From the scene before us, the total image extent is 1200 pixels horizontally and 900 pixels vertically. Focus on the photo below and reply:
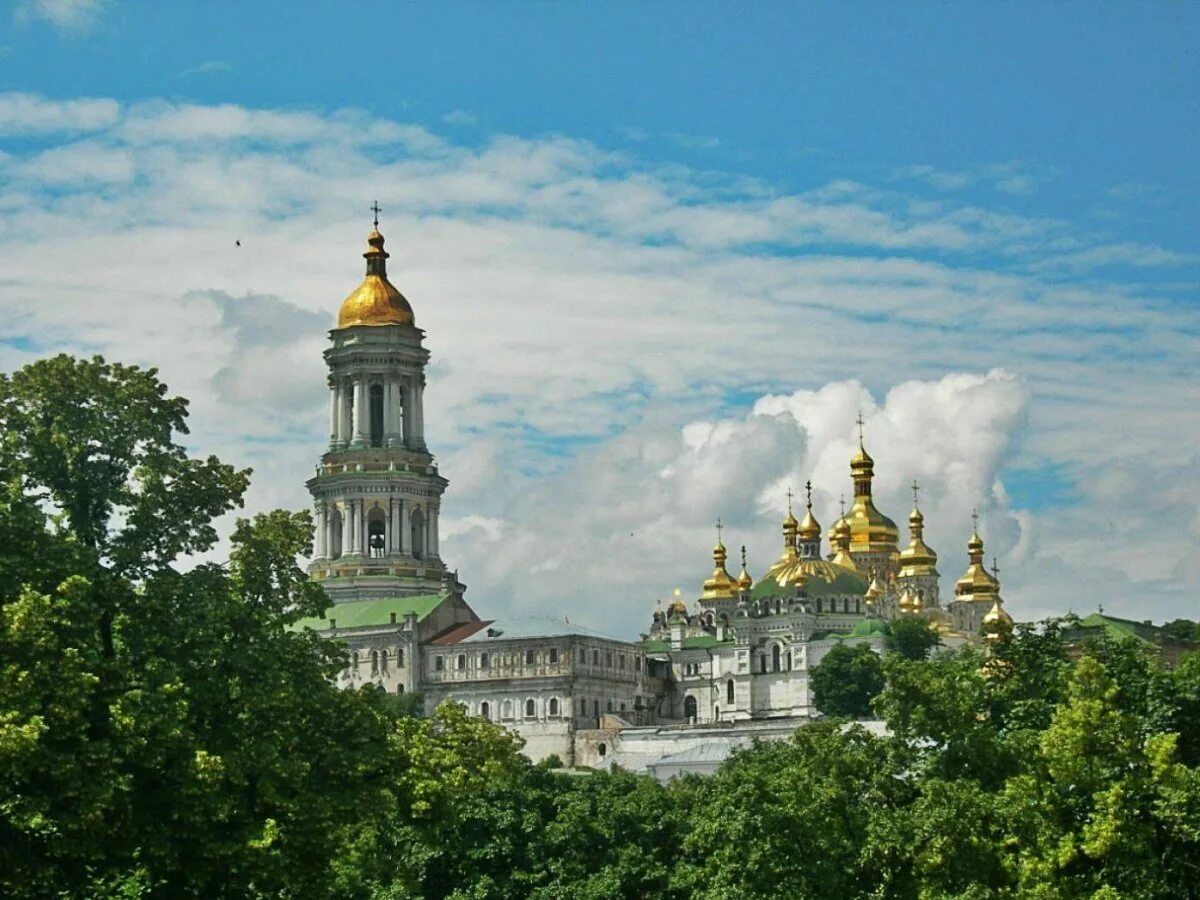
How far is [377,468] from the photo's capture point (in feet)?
461

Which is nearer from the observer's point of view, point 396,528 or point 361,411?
point 396,528

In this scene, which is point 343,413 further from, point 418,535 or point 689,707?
point 689,707

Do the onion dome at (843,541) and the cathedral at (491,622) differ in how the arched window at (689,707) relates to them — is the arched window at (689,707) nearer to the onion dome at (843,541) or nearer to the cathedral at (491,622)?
the cathedral at (491,622)

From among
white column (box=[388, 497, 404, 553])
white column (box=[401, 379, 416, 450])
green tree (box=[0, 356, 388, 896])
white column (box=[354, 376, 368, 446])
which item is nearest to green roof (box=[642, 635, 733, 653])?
white column (box=[388, 497, 404, 553])

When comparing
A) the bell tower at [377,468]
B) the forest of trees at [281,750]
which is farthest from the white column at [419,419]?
the forest of trees at [281,750]

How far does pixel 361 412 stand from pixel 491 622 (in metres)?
15.8

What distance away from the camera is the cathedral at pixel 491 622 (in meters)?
132

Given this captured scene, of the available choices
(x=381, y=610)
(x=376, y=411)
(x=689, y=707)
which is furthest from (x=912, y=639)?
(x=376, y=411)

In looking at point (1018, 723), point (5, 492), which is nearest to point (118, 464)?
point (5, 492)

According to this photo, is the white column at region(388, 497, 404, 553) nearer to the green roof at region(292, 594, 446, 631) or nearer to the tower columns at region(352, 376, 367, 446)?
the green roof at region(292, 594, 446, 631)

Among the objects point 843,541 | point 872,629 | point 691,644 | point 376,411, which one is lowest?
point 872,629

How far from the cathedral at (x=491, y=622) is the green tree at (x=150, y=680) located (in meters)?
86.0

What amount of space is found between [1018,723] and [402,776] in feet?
40.4

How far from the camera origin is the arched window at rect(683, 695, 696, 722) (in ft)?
478
